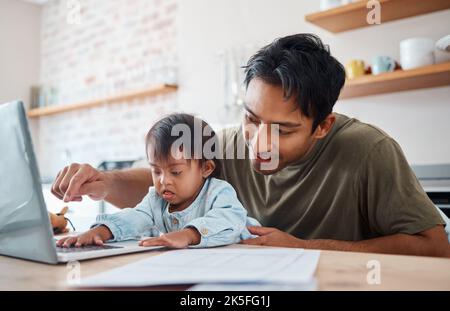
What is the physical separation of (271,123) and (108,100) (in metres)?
3.43

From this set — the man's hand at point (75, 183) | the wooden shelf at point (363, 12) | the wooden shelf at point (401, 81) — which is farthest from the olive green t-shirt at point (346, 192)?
the wooden shelf at point (363, 12)

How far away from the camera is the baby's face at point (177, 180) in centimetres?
119

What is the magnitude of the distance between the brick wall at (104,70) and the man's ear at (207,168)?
2712 mm

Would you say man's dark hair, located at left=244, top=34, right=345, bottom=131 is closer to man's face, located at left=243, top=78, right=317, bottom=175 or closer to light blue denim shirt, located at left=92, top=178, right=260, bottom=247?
man's face, located at left=243, top=78, right=317, bottom=175

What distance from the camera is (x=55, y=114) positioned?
5.16 metres

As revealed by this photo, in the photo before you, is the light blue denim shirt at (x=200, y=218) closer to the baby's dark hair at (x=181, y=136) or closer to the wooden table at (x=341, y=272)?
the baby's dark hair at (x=181, y=136)

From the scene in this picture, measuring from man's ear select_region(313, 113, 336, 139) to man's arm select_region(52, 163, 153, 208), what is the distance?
2.13ft

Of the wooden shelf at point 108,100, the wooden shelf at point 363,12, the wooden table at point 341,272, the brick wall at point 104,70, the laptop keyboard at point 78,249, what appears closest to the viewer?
the wooden table at point 341,272

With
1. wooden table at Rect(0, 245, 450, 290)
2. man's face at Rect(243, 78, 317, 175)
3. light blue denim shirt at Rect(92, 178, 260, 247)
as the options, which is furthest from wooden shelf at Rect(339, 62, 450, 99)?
wooden table at Rect(0, 245, 450, 290)

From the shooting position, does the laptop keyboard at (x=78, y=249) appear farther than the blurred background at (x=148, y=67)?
No

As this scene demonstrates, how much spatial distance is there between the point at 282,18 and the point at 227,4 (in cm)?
57

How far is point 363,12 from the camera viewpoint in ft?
8.57

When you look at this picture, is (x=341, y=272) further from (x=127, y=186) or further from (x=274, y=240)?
(x=127, y=186)
